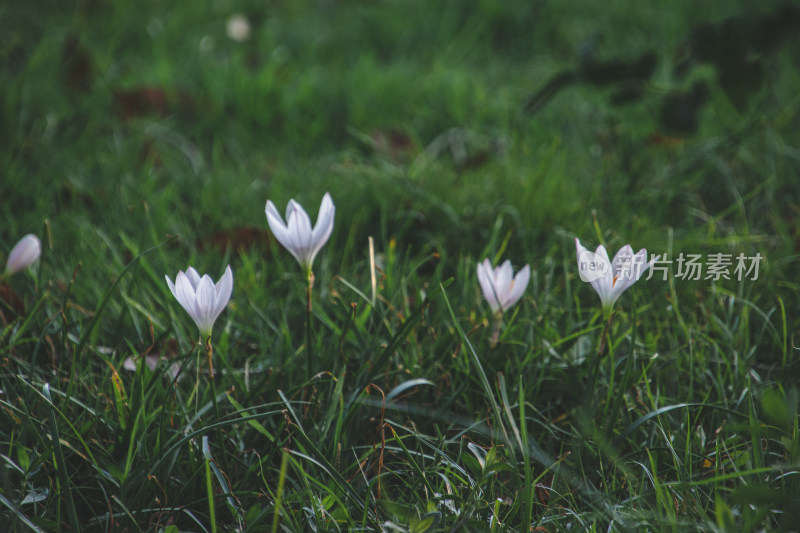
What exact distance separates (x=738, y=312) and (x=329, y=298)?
98 cm

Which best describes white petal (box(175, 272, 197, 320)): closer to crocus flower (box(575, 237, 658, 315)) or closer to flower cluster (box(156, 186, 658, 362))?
flower cluster (box(156, 186, 658, 362))

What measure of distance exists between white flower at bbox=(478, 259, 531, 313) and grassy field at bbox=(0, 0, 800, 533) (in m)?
0.10

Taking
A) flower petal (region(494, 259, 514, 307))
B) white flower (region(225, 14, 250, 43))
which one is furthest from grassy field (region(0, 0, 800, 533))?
flower petal (region(494, 259, 514, 307))

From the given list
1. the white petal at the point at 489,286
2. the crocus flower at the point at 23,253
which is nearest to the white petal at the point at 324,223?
the white petal at the point at 489,286

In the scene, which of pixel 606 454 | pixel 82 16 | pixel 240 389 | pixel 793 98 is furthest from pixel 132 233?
pixel 793 98

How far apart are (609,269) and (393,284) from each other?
0.64 metres

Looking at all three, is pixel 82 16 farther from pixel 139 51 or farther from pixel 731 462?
pixel 731 462

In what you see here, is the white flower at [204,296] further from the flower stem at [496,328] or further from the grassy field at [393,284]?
the flower stem at [496,328]

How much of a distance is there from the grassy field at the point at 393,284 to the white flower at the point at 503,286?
0.10 meters

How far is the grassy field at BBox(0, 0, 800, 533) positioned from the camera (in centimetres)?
111

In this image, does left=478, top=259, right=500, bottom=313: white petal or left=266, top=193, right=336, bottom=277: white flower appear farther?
left=478, top=259, right=500, bottom=313: white petal

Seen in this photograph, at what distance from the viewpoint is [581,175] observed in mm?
2369

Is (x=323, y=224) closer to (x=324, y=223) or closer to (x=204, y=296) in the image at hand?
(x=324, y=223)

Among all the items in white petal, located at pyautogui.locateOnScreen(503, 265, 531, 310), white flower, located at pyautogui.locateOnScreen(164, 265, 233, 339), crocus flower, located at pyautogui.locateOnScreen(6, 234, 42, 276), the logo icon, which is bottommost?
white petal, located at pyautogui.locateOnScreen(503, 265, 531, 310)
